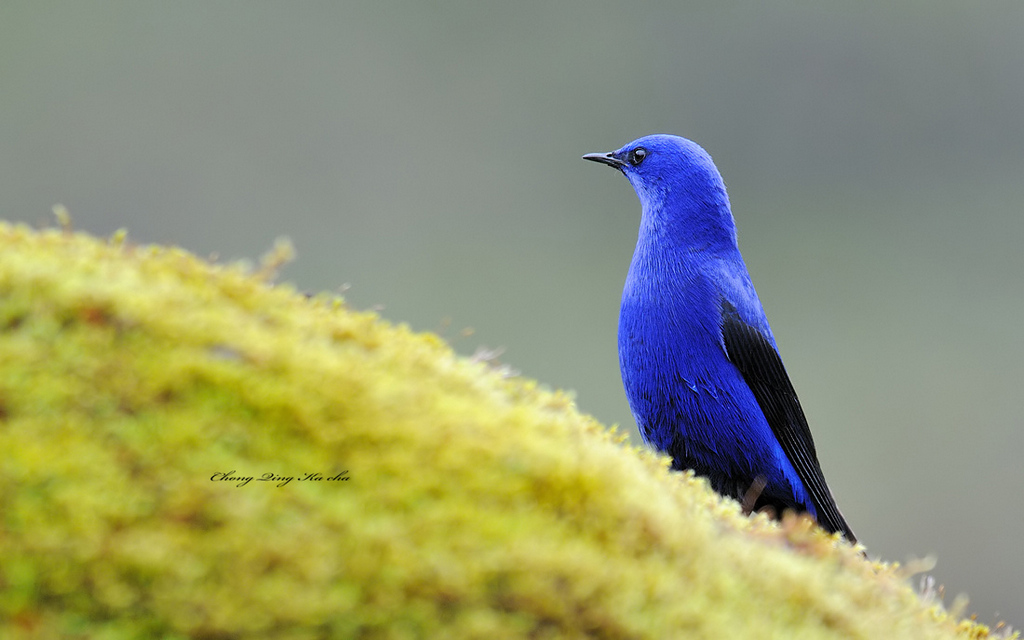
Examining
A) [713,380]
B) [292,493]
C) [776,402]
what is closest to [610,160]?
[713,380]

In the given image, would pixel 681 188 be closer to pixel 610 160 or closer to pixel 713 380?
pixel 610 160

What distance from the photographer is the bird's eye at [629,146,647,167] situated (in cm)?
607

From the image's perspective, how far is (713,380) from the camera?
4.90 metres

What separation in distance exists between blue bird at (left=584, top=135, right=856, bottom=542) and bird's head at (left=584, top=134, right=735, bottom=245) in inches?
2.2

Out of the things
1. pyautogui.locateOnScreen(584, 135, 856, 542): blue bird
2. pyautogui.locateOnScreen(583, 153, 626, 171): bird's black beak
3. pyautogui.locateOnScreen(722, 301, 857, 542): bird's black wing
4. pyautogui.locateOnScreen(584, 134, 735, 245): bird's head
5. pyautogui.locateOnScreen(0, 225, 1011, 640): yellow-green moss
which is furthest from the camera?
pyautogui.locateOnScreen(583, 153, 626, 171): bird's black beak

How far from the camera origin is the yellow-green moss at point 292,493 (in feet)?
5.49

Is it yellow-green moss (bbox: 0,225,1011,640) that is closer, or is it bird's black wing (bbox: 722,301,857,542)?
yellow-green moss (bbox: 0,225,1011,640)

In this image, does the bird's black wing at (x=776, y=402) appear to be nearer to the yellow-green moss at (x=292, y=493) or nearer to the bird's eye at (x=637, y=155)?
the bird's eye at (x=637, y=155)

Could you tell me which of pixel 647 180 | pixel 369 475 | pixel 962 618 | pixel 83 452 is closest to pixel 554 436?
pixel 369 475

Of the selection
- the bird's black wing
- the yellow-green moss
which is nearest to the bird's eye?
the bird's black wing

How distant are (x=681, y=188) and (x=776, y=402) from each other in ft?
5.02

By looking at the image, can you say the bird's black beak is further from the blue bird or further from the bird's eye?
the blue bird

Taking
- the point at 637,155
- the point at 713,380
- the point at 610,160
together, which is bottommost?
the point at 713,380

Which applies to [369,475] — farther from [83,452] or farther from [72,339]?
[72,339]
